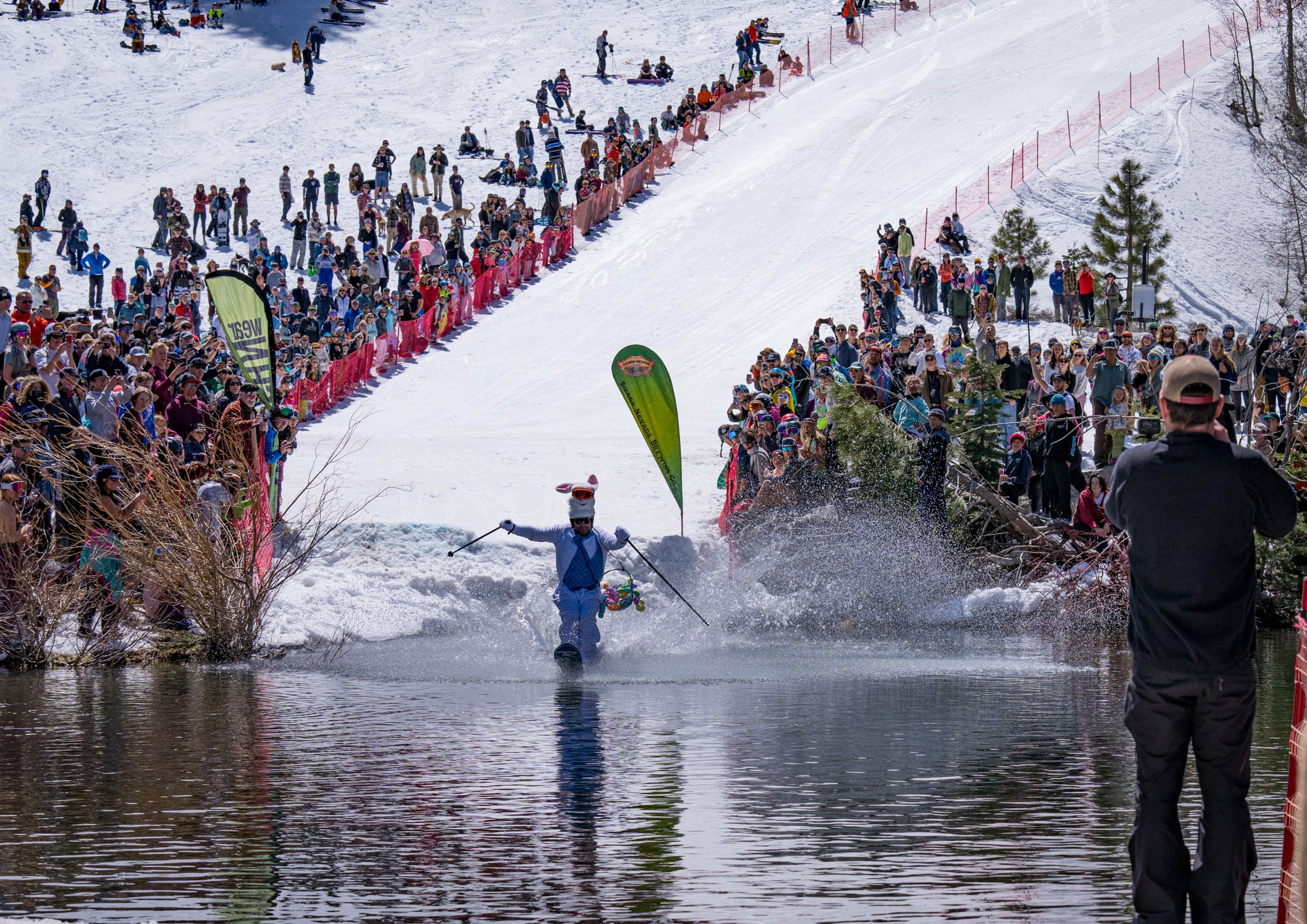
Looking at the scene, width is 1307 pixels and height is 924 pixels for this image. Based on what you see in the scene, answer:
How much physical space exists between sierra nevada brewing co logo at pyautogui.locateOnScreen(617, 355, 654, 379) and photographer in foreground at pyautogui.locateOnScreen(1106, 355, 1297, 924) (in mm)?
11827

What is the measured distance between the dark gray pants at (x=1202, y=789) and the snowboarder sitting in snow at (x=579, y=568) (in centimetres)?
841

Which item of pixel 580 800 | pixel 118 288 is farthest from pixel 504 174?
pixel 580 800

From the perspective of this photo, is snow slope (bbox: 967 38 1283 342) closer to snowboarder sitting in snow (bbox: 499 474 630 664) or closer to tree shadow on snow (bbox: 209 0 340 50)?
snowboarder sitting in snow (bbox: 499 474 630 664)

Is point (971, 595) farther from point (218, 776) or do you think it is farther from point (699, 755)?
point (218, 776)

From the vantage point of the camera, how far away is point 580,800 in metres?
7.60

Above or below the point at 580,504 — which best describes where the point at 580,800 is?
below

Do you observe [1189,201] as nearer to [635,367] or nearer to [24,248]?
[635,367]

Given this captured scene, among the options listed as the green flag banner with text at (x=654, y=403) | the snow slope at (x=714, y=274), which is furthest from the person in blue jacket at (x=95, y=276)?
the green flag banner with text at (x=654, y=403)

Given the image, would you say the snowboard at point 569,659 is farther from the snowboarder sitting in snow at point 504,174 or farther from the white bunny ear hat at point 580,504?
the snowboarder sitting in snow at point 504,174

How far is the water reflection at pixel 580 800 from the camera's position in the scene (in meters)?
5.80

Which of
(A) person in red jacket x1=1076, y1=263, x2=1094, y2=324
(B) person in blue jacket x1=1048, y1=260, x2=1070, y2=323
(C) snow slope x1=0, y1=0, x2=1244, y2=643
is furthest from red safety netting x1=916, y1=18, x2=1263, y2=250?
(A) person in red jacket x1=1076, y1=263, x2=1094, y2=324

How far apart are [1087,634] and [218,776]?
939 cm

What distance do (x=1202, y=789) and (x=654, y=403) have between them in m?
12.3

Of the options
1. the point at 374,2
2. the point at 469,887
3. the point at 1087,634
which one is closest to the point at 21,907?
the point at 469,887
